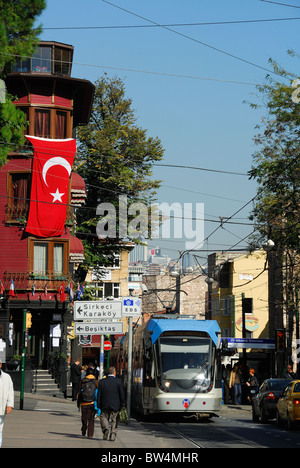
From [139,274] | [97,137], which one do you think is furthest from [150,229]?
[139,274]

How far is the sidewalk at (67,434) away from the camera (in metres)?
17.0

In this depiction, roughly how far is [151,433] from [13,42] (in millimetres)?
10513

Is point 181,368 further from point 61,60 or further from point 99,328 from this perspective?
point 61,60

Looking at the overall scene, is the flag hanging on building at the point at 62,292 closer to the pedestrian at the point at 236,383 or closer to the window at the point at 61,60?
the pedestrian at the point at 236,383

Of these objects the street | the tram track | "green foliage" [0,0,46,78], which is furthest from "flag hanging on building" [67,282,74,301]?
"green foliage" [0,0,46,78]

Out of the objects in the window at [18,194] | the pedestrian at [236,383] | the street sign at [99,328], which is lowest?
the pedestrian at [236,383]

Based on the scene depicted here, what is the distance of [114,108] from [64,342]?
1520 cm

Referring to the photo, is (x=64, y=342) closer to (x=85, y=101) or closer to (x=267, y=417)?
(x=85, y=101)

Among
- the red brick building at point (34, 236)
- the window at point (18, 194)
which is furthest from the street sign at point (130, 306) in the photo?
the window at point (18, 194)

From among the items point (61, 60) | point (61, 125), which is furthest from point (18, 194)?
point (61, 60)

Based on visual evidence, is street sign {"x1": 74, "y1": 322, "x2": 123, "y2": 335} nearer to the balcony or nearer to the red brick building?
the red brick building

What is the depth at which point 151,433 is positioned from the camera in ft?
70.7

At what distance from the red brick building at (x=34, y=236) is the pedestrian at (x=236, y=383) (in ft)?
32.3

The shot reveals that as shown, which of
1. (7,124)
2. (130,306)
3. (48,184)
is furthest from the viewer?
(48,184)
